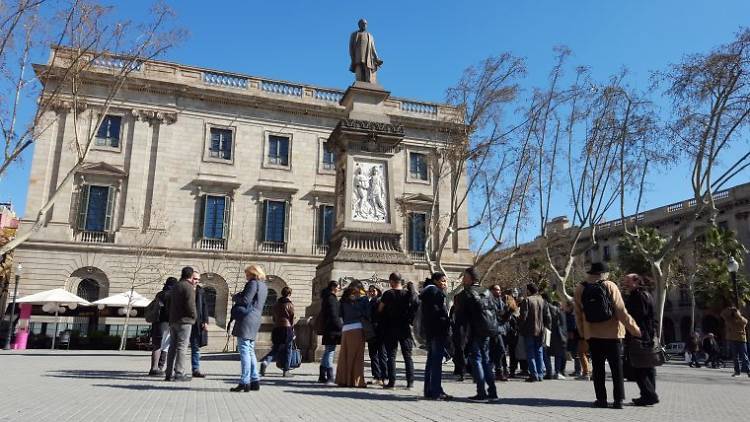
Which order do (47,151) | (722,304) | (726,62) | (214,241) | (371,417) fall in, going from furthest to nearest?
(722,304), (214,241), (47,151), (726,62), (371,417)

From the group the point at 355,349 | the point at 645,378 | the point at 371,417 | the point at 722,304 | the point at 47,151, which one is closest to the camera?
the point at 371,417

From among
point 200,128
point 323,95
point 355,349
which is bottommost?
point 355,349

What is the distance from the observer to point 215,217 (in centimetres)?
3194

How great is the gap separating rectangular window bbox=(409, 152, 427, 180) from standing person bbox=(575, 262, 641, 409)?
29379 millimetres

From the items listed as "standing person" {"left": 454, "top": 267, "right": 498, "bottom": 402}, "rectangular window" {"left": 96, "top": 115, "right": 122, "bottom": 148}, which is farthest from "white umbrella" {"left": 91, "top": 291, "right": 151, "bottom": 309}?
"standing person" {"left": 454, "top": 267, "right": 498, "bottom": 402}

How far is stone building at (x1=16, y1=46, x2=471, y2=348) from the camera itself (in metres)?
29.2

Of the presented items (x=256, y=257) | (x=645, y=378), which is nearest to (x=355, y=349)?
(x=645, y=378)

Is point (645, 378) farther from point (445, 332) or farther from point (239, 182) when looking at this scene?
point (239, 182)

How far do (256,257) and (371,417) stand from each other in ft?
90.6

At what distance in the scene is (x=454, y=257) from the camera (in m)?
35.9

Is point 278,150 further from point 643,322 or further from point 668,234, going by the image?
point 668,234

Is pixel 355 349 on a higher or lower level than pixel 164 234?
lower

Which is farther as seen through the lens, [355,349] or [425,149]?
[425,149]

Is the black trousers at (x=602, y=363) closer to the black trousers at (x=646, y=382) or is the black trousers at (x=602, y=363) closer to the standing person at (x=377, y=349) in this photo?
the black trousers at (x=646, y=382)
